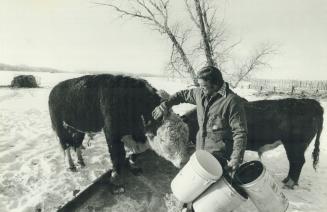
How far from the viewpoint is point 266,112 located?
486 cm

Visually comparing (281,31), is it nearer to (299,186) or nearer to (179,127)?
(299,186)

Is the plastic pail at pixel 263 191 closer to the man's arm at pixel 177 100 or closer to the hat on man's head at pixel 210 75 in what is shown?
the hat on man's head at pixel 210 75

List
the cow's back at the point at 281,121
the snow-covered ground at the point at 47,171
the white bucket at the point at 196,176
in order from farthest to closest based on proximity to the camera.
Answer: the cow's back at the point at 281,121
the snow-covered ground at the point at 47,171
the white bucket at the point at 196,176

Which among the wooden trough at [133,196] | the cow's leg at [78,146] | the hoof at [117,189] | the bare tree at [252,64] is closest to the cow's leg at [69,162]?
the cow's leg at [78,146]

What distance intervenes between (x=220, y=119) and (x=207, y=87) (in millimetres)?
324

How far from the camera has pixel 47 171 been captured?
4484mm

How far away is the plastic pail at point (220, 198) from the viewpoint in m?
2.39

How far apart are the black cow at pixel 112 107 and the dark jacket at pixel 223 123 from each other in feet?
2.45

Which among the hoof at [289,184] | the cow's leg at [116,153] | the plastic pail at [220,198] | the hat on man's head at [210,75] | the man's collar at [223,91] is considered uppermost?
the hat on man's head at [210,75]

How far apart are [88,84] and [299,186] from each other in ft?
11.9

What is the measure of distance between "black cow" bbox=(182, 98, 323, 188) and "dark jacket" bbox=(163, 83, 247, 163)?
71.4 inches

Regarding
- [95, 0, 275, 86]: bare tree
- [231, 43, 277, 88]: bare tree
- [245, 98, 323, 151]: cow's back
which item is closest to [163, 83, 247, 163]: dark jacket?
[245, 98, 323, 151]: cow's back

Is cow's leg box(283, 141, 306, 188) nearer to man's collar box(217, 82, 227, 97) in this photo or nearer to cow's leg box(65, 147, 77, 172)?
man's collar box(217, 82, 227, 97)

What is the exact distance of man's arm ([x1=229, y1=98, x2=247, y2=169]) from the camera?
8.48 ft
